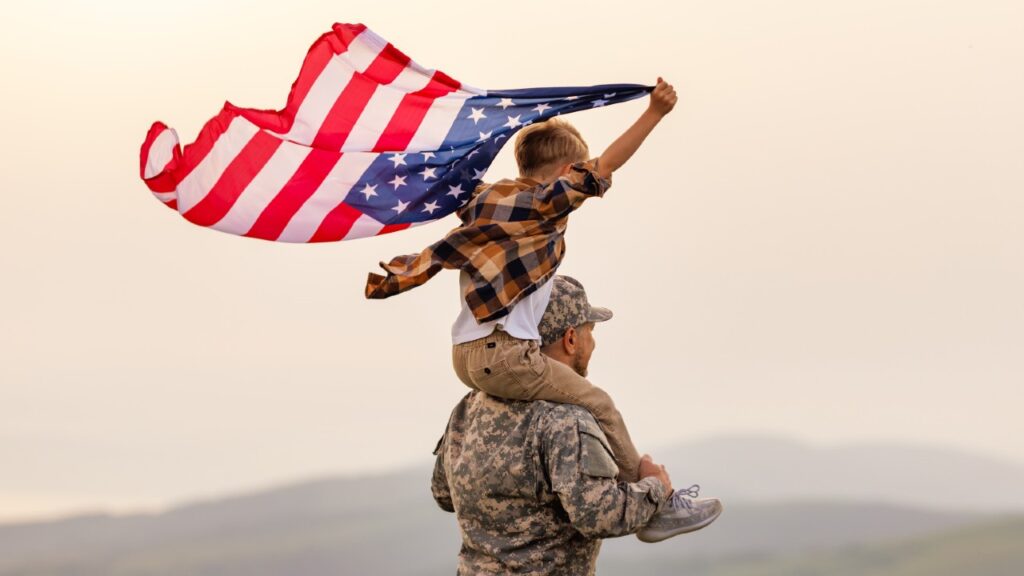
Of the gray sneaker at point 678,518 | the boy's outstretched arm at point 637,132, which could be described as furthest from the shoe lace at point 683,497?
the boy's outstretched arm at point 637,132

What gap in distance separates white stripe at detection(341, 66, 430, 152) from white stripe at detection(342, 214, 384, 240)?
0.75ft

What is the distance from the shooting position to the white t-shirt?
12.1 ft

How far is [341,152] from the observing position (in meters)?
4.24

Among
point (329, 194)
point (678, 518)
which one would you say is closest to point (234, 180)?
point (329, 194)

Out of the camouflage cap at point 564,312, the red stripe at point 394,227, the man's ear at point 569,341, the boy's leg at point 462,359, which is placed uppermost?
the red stripe at point 394,227

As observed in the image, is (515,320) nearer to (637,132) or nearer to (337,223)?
(637,132)

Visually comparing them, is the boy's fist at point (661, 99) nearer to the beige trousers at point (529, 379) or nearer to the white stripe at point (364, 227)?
the beige trousers at point (529, 379)

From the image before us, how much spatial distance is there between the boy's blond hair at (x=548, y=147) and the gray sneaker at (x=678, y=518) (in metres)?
1.04

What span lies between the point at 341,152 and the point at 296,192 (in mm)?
197

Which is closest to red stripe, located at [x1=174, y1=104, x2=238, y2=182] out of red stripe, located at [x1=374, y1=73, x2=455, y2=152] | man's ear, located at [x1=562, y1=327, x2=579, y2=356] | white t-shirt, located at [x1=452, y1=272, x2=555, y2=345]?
red stripe, located at [x1=374, y1=73, x2=455, y2=152]

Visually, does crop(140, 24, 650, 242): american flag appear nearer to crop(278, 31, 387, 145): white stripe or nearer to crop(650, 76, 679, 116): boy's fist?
crop(278, 31, 387, 145): white stripe

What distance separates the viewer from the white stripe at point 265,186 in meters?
4.25

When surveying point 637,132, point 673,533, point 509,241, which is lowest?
point 673,533

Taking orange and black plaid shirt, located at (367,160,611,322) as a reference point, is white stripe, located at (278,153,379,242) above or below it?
above
